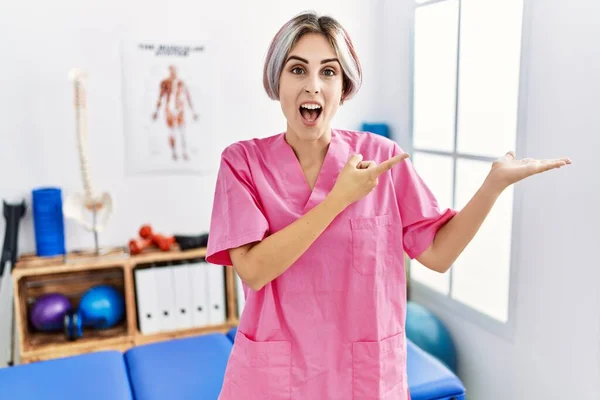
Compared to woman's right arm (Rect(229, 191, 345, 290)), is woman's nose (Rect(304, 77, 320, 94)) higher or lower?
higher

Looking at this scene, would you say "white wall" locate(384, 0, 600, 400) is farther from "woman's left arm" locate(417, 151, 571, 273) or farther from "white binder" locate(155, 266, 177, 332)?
"white binder" locate(155, 266, 177, 332)

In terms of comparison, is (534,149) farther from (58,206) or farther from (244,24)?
(58,206)

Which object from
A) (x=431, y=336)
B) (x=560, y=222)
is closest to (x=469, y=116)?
(x=560, y=222)

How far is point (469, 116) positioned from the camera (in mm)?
2502

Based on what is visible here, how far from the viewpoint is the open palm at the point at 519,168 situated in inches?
38.9

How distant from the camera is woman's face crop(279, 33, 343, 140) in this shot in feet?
3.45

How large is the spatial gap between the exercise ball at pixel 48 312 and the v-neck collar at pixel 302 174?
1.90 meters

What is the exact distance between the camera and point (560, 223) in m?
1.96

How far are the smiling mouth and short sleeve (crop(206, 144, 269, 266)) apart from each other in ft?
0.48

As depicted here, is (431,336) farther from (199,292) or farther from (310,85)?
(310,85)

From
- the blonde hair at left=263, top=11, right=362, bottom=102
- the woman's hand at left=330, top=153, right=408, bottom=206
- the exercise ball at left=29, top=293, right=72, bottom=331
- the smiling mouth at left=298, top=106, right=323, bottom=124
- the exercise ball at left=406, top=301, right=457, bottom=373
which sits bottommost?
the exercise ball at left=406, top=301, right=457, bottom=373

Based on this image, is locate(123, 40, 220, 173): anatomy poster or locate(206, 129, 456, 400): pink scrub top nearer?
locate(206, 129, 456, 400): pink scrub top

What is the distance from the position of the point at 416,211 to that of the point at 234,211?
363 millimetres

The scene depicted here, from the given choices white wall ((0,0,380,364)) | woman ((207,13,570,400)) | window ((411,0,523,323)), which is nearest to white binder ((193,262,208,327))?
white wall ((0,0,380,364))
